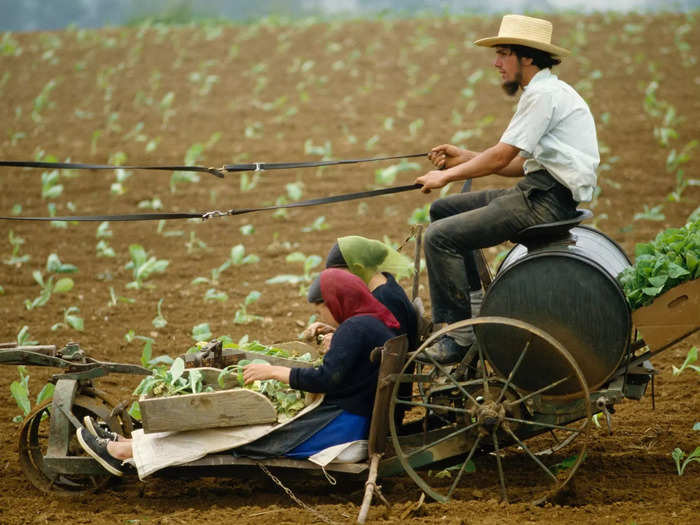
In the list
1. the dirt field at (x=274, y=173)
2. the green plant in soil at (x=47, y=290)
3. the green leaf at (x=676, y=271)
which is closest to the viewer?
the green leaf at (x=676, y=271)

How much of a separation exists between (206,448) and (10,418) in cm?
199

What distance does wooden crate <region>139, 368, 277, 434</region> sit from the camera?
405cm

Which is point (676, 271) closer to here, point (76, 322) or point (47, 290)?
point (76, 322)

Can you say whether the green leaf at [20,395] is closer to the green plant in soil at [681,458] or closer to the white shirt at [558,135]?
the white shirt at [558,135]

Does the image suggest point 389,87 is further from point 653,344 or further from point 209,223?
point 653,344

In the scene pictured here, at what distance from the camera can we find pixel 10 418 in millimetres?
5441

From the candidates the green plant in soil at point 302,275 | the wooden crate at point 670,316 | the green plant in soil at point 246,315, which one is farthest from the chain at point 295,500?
the green plant in soil at point 302,275

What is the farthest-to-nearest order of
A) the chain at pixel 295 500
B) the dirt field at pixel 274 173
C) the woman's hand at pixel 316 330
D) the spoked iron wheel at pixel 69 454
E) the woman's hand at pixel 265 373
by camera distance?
the woman's hand at pixel 316 330 → the spoked iron wheel at pixel 69 454 → the dirt field at pixel 274 173 → the woman's hand at pixel 265 373 → the chain at pixel 295 500

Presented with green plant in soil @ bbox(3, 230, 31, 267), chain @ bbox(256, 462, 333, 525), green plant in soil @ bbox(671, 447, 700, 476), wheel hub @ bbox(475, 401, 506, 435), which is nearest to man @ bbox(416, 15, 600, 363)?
wheel hub @ bbox(475, 401, 506, 435)

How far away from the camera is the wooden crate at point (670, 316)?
3814 millimetres

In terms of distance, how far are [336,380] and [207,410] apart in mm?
632

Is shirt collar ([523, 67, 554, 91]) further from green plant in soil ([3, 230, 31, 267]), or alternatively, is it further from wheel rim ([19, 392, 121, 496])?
green plant in soil ([3, 230, 31, 267])

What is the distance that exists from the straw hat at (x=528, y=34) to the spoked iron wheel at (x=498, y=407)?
1.37 m

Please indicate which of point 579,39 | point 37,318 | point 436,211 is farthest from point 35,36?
point 436,211
